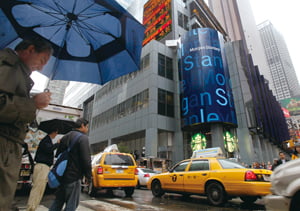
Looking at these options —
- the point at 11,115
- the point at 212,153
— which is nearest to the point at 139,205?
the point at 11,115

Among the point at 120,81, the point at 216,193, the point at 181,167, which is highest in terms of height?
the point at 120,81

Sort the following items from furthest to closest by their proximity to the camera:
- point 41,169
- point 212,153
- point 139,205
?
point 212,153 → point 139,205 → point 41,169

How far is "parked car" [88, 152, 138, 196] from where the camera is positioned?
7293 millimetres

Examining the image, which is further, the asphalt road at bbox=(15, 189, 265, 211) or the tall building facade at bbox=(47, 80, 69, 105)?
the tall building facade at bbox=(47, 80, 69, 105)

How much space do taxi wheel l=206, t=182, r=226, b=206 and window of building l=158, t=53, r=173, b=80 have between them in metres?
23.5

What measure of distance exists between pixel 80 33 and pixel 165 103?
24082 mm

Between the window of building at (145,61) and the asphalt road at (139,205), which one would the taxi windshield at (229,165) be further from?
the window of building at (145,61)

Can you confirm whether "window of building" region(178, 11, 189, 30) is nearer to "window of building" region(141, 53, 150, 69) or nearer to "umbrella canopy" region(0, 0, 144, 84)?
"window of building" region(141, 53, 150, 69)

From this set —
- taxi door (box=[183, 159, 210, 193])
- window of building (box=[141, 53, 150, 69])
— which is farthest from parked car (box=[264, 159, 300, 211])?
window of building (box=[141, 53, 150, 69])

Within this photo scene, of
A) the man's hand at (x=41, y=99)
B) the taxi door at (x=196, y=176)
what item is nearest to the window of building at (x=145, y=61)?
the taxi door at (x=196, y=176)

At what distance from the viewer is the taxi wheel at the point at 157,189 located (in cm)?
840

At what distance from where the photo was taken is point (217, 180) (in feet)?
20.9

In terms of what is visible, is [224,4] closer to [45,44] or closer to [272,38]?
[272,38]

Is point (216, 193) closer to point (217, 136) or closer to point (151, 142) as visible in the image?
point (217, 136)
